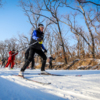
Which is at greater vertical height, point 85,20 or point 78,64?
point 85,20

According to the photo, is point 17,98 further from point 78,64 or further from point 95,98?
point 78,64

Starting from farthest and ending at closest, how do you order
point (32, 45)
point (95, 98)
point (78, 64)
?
1. point (78, 64)
2. point (32, 45)
3. point (95, 98)

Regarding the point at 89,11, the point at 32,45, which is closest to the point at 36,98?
the point at 32,45

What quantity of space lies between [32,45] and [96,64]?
9.13 meters

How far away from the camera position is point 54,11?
13.0 metres

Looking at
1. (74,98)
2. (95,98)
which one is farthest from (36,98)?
(95,98)

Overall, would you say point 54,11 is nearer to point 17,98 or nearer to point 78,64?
point 78,64

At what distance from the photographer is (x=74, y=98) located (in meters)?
1.07

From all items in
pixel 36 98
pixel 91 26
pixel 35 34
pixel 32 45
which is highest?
pixel 91 26

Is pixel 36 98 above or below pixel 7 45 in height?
below

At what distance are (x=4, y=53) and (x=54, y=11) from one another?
39581 mm

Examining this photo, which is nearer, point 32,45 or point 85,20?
point 32,45

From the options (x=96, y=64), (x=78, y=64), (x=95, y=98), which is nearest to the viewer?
(x=95, y=98)

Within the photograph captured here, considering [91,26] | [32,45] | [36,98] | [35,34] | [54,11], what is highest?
[54,11]
